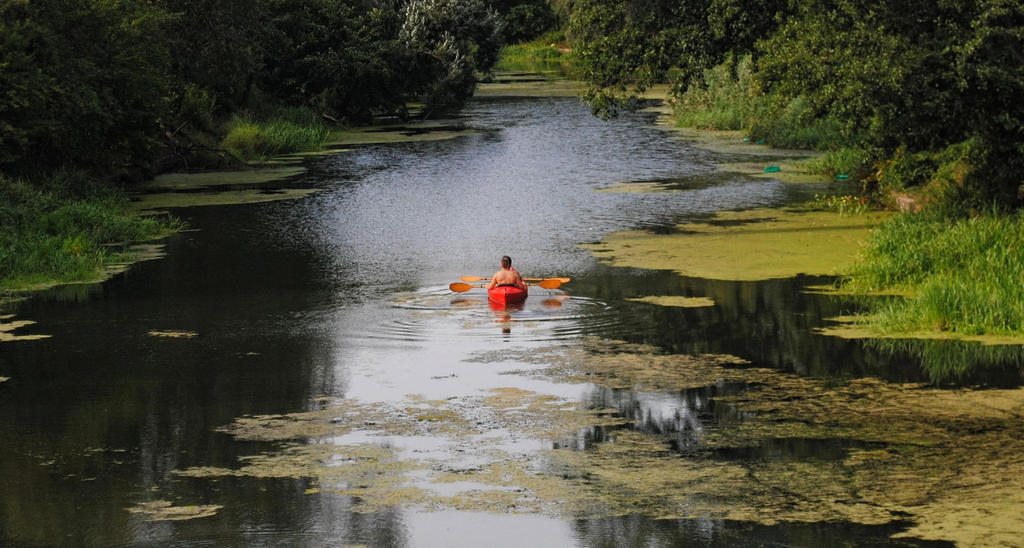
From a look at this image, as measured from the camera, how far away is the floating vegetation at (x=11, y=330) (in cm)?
1638

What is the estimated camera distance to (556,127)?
47.8m

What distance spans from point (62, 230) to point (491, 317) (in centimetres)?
972

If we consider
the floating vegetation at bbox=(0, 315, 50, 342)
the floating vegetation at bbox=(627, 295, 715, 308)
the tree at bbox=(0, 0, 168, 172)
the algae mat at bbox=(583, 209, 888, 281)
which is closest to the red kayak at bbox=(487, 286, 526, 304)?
the floating vegetation at bbox=(627, 295, 715, 308)

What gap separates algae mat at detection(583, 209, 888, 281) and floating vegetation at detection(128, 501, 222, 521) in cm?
1109

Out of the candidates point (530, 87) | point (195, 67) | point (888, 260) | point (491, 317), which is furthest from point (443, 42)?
point (491, 317)

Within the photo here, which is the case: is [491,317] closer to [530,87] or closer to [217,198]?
[217,198]

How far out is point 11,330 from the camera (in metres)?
16.9

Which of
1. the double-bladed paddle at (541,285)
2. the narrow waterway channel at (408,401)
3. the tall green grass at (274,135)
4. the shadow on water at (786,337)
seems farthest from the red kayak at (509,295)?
the tall green grass at (274,135)

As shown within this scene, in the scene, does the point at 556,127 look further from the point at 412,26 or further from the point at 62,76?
the point at 62,76

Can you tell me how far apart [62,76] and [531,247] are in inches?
393

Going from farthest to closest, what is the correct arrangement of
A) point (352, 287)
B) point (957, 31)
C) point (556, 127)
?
point (556, 127)
point (352, 287)
point (957, 31)

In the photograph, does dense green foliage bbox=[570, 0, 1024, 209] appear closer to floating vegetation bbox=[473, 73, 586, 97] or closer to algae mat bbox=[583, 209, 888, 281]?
algae mat bbox=[583, 209, 888, 281]

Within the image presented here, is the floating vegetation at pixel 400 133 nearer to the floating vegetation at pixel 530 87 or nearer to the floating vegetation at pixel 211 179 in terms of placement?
the floating vegetation at pixel 211 179

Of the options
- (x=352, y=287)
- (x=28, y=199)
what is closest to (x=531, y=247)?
(x=352, y=287)
